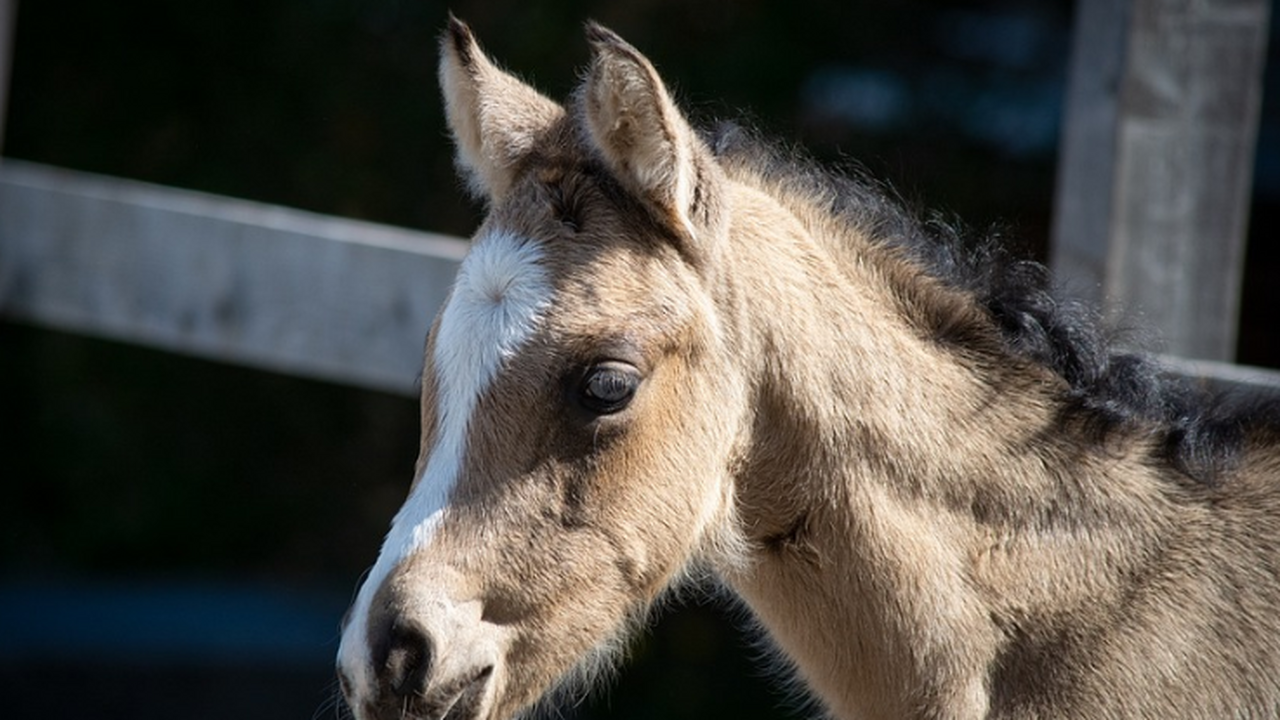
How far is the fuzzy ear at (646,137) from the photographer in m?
2.09

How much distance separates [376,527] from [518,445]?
170 inches

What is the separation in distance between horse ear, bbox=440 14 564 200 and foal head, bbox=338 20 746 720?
115 millimetres

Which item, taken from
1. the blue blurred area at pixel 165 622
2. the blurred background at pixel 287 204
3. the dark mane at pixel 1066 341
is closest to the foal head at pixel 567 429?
the dark mane at pixel 1066 341

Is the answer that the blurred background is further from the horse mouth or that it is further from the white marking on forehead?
the horse mouth

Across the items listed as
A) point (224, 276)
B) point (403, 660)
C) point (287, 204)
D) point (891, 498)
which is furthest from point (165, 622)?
point (891, 498)

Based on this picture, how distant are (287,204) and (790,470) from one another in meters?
4.29

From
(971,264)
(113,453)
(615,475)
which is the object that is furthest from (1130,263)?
(113,453)

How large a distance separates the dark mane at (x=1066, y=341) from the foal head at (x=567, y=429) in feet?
Answer: 0.92

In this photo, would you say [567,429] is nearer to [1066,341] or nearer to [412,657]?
[412,657]

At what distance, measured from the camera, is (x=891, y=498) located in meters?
2.21

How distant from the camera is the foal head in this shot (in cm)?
204

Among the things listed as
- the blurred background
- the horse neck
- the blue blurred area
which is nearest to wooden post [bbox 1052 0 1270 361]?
the horse neck

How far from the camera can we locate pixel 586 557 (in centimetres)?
213

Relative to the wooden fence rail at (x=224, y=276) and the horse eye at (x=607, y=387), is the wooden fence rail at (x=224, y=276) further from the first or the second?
the horse eye at (x=607, y=387)
